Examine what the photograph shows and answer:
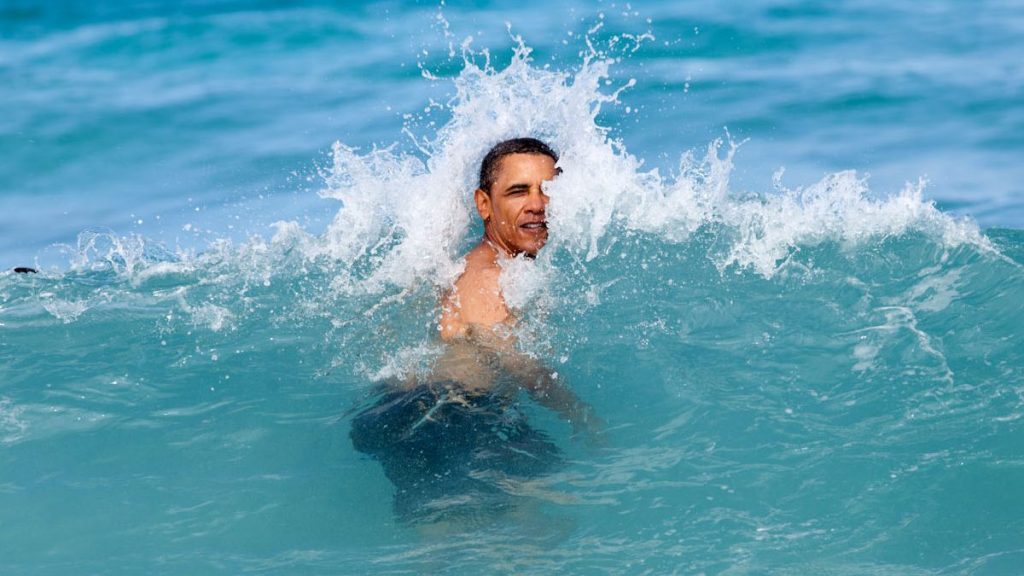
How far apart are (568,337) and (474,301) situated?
55 cm

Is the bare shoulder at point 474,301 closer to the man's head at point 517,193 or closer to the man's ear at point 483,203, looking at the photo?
the man's head at point 517,193

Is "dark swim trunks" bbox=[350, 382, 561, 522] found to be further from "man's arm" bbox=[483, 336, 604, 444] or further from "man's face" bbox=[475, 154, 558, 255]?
"man's face" bbox=[475, 154, 558, 255]

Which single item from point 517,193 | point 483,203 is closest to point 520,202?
point 517,193

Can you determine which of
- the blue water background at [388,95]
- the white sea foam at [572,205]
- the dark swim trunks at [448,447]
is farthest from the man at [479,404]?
the blue water background at [388,95]

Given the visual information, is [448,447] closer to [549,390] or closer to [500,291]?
[549,390]

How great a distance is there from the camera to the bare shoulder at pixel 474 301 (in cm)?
626

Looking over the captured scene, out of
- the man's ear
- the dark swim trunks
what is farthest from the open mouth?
the dark swim trunks

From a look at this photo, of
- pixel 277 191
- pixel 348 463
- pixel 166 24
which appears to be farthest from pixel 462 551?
pixel 166 24

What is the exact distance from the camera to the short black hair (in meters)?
6.80

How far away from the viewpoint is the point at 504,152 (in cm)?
680

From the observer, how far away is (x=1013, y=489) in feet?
16.8

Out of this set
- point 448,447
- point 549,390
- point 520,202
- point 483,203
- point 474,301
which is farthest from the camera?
point 483,203

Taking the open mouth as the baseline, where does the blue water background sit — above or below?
above

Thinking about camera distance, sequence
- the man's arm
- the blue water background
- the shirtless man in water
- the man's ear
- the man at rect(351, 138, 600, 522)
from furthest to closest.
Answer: the blue water background, the man's ear, the shirtless man in water, the man's arm, the man at rect(351, 138, 600, 522)
